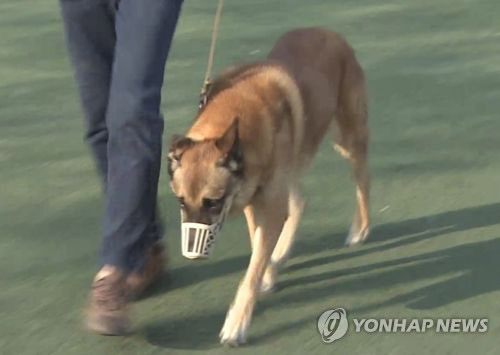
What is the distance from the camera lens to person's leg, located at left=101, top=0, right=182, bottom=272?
3549mm

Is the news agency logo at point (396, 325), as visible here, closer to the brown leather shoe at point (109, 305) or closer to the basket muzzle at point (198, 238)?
the basket muzzle at point (198, 238)

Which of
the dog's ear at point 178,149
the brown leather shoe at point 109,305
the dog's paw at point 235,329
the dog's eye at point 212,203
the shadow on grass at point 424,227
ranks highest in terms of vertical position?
the dog's ear at point 178,149

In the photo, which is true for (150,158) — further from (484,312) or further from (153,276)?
(484,312)

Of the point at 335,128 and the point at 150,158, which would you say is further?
→ the point at 335,128

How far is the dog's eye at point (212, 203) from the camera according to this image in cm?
332

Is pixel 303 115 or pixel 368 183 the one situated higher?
pixel 303 115

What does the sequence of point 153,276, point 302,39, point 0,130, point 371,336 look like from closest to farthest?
point 371,336 → point 153,276 → point 302,39 → point 0,130

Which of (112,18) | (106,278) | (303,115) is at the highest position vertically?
(112,18)

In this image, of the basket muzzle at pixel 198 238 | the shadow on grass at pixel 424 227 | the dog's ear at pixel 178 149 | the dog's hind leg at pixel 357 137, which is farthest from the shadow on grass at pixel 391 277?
the dog's ear at pixel 178 149

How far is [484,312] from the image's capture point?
3.76m

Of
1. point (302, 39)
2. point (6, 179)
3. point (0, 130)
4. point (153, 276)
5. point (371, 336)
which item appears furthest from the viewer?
A: point (0, 130)

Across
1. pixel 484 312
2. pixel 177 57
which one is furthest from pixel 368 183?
pixel 177 57

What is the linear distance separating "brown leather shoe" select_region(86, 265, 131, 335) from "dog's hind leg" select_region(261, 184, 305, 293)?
0.61 metres

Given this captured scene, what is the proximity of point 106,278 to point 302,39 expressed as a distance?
142 centimetres
